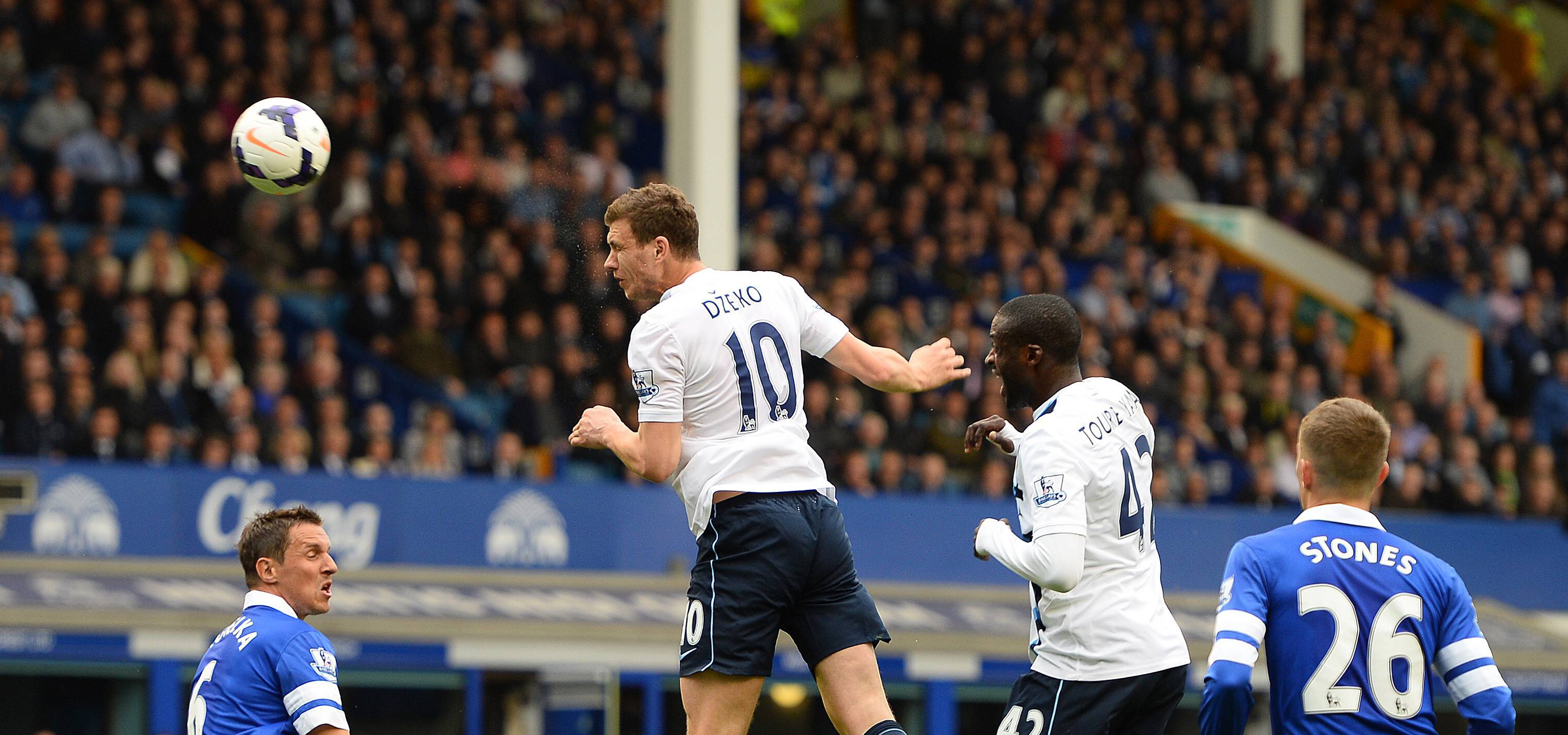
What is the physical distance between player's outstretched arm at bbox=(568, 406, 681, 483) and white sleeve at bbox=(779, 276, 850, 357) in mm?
597

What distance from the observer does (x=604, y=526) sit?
15.3 metres

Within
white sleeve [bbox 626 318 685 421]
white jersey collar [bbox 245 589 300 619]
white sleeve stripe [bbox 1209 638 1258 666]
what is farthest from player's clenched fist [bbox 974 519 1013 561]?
white jersey collar [bbox 245 589 300 619]

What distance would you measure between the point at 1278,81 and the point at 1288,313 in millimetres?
4831

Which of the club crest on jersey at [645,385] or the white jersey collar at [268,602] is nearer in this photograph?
the club crest on jersey at [645,385]

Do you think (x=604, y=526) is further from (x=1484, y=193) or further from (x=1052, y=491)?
(x=1484, y=193)

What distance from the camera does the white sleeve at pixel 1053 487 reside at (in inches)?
216

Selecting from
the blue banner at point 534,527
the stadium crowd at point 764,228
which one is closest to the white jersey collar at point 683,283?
the stadium crowd at point 764,228

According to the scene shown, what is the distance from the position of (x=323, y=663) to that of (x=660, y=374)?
136 centimetres

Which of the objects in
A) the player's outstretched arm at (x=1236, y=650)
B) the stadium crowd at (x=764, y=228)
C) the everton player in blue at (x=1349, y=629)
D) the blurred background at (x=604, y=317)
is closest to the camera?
the player's outstretched arm at (x=1236, y=650)

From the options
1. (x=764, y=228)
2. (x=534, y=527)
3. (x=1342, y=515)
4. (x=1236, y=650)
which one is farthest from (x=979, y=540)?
(x=764, y=228)

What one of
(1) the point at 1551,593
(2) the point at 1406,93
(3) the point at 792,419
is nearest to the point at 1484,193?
(2) the point at 1406,93

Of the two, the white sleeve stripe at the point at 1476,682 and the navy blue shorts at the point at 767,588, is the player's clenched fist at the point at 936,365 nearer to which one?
the navy blue shorts at the point at 767,588

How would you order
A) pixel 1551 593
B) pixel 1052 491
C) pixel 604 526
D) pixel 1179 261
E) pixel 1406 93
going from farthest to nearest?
1. pixel 1406 93
2. pixel 1179 261
3. pixel 1551 593
4. pixel 604 526
5. pixel 1052 491

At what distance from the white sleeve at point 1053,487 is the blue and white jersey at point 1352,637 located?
462 millimetres
